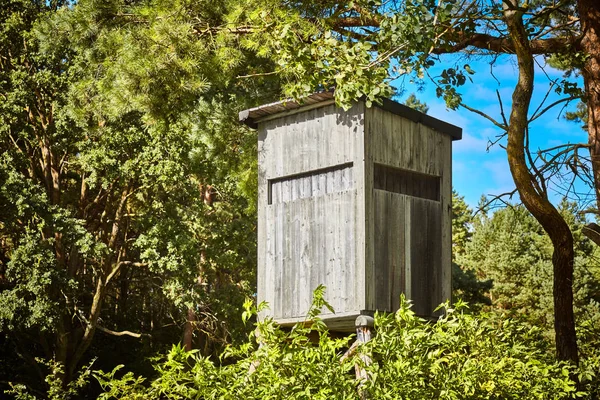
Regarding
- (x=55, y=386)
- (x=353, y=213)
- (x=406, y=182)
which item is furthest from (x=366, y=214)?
(x=55, y=386)

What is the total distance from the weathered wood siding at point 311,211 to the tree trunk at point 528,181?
1.64 metres

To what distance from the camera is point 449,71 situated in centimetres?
966

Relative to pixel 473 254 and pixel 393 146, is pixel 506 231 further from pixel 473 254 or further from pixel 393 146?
pixel 393 146

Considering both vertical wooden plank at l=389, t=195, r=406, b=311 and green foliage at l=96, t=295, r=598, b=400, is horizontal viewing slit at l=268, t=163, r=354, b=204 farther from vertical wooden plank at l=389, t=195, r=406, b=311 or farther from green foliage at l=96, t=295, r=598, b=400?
green foliage at l=96, t=295, r=598, b=400

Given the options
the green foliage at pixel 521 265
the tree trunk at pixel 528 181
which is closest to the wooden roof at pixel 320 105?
the tree trunk at pixel 528 181

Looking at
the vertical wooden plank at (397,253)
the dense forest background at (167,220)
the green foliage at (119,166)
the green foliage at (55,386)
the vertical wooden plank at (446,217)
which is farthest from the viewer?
the green foliage at (55,386)

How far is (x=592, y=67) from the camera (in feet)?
33.1

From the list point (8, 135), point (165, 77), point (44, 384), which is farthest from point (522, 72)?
point (44, 384)

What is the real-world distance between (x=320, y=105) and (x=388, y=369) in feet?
12.2

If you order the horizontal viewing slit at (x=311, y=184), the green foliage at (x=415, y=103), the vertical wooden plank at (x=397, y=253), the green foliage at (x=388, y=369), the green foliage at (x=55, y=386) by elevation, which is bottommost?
the green foliage at (x=55, y=386)

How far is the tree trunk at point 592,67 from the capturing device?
32.4ft

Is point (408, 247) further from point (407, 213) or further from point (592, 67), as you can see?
point (592, 67)

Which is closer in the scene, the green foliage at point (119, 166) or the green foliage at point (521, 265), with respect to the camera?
the green foliage at point (119, 166)

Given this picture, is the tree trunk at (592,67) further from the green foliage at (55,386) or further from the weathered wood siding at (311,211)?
the green foliage at (55,386)
